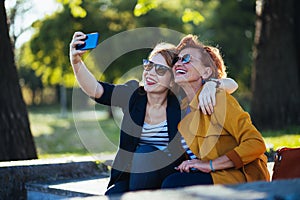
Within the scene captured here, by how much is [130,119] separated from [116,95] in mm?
211

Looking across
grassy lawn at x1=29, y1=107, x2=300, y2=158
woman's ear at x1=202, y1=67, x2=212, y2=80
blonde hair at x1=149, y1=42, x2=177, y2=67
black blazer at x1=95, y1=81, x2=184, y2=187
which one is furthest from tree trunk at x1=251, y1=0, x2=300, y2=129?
woman's ear at x1=202, y1=67, x2=212, y2=80

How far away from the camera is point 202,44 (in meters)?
3.78

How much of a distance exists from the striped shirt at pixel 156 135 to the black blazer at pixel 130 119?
0.03 m

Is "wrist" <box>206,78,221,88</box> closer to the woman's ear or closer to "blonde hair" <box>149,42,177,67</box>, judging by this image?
the woman's ear

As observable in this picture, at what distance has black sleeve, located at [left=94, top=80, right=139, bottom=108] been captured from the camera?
402 centimetres

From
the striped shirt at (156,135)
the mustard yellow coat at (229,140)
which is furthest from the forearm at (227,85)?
the striped shirt at (156,135)

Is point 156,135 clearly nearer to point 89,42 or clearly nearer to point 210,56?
point 210,56

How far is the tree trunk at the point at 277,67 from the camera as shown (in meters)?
10.9

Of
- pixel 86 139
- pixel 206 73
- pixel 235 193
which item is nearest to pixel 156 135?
pixel 206 73

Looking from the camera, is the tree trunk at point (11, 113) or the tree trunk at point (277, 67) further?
the tree trunk at point (277, 67)

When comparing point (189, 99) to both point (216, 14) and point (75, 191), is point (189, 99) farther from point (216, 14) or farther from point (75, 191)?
point (216, 14)

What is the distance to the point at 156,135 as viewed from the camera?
12.6ft

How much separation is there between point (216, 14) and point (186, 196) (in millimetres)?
31811

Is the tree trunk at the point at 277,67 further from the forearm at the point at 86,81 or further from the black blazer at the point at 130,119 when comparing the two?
the forearm at the point at 86,81
